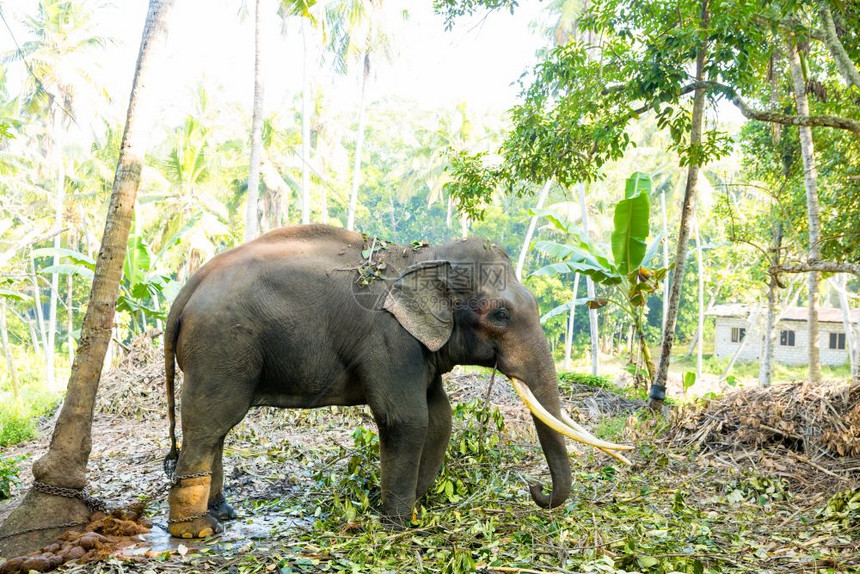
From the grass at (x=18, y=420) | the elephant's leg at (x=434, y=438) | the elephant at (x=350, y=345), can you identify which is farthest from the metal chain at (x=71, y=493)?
the grass at (x=18, y=420)

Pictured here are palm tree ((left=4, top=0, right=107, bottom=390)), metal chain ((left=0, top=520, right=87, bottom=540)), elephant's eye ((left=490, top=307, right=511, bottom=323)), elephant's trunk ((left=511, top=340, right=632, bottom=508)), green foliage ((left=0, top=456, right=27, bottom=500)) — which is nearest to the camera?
metal chain ((left=0, top=520, right=87, bottom=540))

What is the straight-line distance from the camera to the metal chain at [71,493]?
4816 mm

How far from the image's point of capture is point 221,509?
546 centimetres

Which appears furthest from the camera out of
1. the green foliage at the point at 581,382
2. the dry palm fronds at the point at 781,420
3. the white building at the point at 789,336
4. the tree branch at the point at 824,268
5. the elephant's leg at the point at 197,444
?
the white building at the point at 789,336

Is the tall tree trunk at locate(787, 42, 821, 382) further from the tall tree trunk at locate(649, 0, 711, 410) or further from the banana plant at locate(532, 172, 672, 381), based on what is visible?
the banana plant at locate(532, 172, 672, 381)

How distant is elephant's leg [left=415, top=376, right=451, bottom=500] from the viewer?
5570 mm

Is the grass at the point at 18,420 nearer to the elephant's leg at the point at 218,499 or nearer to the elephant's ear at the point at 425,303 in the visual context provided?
the elephant's leg at the point at 218,499

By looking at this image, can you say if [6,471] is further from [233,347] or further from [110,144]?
[110,144]

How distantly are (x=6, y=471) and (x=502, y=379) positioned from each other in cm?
821

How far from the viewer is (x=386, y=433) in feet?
16.4

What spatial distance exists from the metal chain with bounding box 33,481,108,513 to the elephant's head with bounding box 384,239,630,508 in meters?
2.50

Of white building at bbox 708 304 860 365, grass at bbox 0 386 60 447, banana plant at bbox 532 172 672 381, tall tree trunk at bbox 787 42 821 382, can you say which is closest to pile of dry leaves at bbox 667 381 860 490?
tall tree trunk at bbox 787 42 821 382

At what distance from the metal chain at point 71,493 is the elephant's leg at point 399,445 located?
2.03 meters

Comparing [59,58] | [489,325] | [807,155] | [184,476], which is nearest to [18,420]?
[184,476]
